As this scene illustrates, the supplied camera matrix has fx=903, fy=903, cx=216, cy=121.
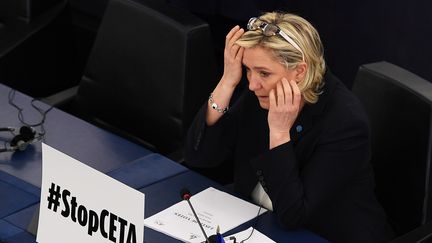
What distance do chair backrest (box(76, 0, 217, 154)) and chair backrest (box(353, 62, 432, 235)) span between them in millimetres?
571

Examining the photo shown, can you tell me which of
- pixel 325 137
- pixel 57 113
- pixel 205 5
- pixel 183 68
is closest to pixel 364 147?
pixel 325 137

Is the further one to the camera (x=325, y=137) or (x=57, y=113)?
(x=57, y=113)

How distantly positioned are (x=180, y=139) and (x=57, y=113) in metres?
0.43

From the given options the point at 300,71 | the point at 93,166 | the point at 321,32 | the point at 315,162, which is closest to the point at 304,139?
the point at 315,162

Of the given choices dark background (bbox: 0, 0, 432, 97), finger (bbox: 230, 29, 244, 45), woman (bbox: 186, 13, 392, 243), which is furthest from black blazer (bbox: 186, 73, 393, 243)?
dark background (bbox: 0, 0, 432, 97)

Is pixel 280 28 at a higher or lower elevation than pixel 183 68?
higher

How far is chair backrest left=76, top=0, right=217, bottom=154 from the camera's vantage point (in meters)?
3.04

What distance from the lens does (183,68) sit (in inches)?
119

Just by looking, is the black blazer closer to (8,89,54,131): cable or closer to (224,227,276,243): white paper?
(224,227,276,243): white paper

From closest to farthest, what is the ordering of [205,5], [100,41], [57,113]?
[57,113], [100,41], [205,5]

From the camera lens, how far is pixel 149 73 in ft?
10.4

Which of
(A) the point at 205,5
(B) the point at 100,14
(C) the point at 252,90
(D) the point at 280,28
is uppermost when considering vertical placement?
(D) the point at 280,28

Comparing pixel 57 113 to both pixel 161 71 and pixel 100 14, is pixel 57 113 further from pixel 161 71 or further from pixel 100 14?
pixel 100 14

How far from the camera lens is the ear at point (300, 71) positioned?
2.44 m
